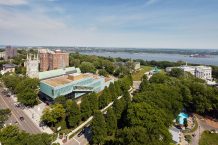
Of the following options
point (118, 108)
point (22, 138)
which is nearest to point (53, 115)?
point (118, 108)

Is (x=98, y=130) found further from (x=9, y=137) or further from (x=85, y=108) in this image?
(x=9, y=137)

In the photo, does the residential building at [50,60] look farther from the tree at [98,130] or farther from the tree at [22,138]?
the tree at [22,138]

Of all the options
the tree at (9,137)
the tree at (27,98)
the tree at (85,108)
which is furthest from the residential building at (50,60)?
the tree at (9,137)

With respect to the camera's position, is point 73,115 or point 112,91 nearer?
point 73,115

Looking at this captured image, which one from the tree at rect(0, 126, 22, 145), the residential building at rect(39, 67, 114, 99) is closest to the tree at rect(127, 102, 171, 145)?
the tree at rect(0, 126, 22, 145)

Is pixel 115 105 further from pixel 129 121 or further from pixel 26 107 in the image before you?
pixel 26 107

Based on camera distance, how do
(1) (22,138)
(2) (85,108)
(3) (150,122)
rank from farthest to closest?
(2) (85,108) < (3) (150,122) < (1) (22,138)
